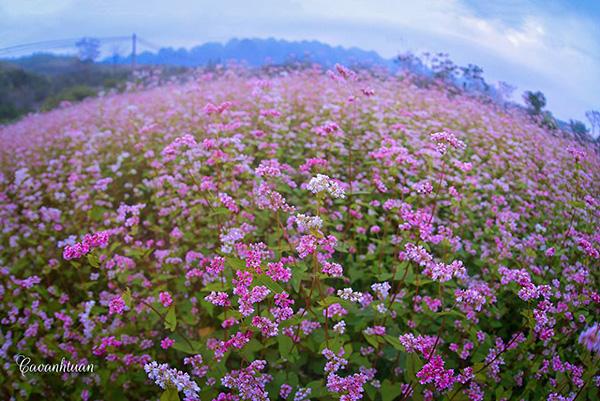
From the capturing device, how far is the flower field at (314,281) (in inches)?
80.0

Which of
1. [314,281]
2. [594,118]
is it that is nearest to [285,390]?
[314,281]

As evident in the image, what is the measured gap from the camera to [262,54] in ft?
25.5

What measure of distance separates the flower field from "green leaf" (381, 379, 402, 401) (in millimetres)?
12

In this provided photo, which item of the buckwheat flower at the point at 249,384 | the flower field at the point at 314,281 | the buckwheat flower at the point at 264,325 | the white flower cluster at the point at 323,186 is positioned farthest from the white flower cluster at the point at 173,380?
the white flower cluster at the point at 323,186

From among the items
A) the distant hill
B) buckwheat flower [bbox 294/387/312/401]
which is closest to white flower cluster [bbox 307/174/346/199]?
buckwheat flower [bbox 294/387/312/401]

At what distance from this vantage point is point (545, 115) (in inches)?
180

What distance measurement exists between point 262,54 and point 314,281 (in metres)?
6.64

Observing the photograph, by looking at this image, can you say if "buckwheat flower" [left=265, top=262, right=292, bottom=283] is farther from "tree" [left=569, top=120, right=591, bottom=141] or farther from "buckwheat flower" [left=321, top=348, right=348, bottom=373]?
"tree" [left=569, top=120, right=591, bottom=141]

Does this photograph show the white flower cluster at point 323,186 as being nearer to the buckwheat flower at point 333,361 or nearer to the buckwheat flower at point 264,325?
the buckwheat flower at point 264,325

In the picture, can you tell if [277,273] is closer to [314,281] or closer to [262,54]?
[314,281]

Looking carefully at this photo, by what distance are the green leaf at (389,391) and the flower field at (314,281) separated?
0.01m

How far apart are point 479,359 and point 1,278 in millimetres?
3884

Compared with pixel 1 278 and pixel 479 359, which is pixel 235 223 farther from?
pixel 1 278

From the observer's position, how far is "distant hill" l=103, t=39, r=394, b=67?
6280mm
